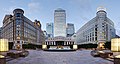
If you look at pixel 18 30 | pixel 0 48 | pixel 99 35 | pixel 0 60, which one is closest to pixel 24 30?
pixel 18 30

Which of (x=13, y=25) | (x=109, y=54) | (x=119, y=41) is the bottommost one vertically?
(x=109, y=54)

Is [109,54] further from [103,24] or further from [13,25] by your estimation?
[103,24]

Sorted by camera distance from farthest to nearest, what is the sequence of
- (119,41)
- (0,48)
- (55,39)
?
(55,39)
(0,48)
(119,41)

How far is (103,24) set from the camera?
127812 mm

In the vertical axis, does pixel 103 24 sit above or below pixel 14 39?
above

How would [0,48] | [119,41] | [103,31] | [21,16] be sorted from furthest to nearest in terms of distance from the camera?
1. [103,31]
2. [21,16]
3. [0,48]
4. [119,41]

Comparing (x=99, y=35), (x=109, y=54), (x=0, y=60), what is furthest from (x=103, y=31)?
(x=0, y=60)

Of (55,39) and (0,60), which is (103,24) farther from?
(0,60)

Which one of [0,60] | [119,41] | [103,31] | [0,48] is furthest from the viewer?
[103,31]

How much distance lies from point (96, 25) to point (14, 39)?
6313 cm

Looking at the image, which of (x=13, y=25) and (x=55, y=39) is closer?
(x=13, y=25)

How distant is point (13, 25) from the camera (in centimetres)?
10944

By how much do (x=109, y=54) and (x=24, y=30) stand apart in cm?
9813

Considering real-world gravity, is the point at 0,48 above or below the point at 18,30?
below
